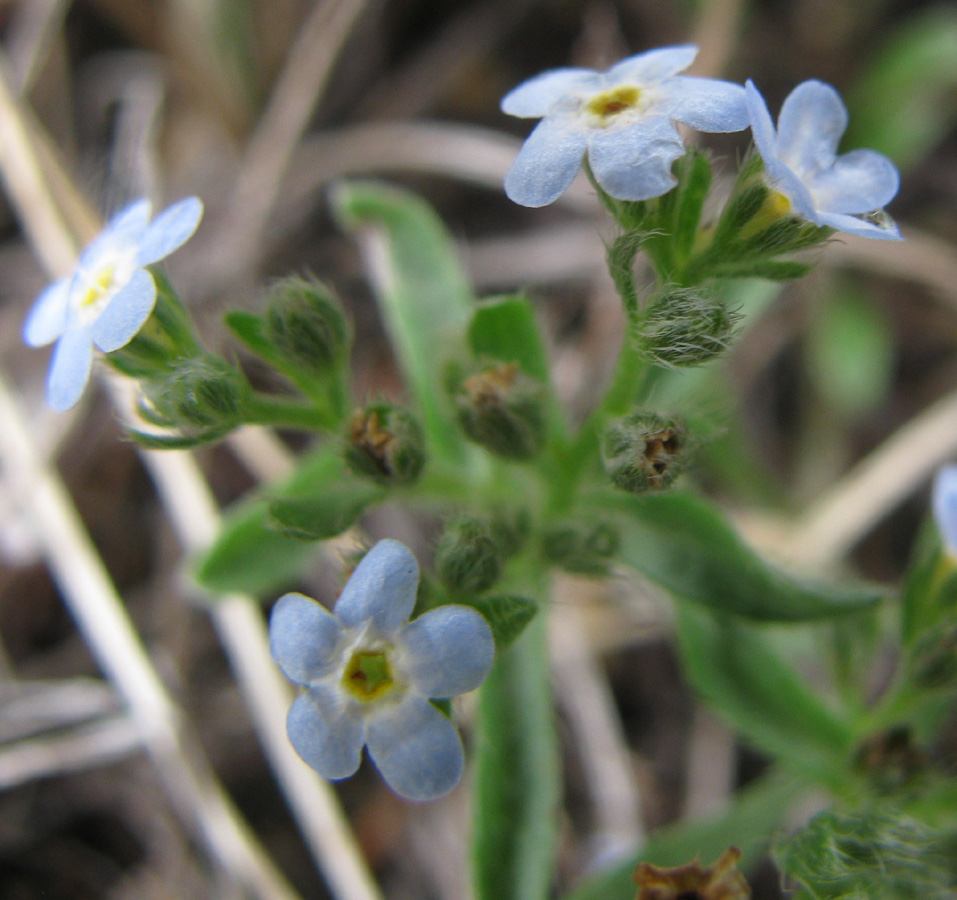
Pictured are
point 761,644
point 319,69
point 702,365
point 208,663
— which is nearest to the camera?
point 702,365

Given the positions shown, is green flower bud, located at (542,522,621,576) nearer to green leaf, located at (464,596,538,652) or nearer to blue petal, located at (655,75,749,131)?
green leaf, located at (464,596,538,652)

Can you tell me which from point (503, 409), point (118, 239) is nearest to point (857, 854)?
point (503, 409)

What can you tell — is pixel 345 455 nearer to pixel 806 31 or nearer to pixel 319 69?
pixel 319 69

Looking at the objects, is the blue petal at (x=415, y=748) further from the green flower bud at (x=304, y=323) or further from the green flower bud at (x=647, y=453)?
the green flower bud at (x=304, y=323)

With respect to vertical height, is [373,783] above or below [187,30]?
below

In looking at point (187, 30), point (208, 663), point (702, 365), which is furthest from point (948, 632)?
point (187, 30)

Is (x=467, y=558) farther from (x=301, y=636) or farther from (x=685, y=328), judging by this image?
(x=685, y=328)

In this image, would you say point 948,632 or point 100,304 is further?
point 948,632
